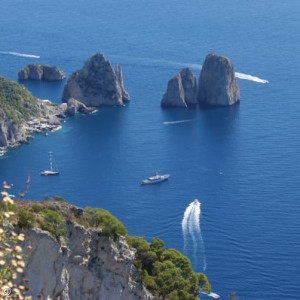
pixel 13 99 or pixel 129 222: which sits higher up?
pixel 13 99

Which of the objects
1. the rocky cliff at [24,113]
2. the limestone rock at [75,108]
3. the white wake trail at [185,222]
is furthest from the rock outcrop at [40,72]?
the white wake trail at [185,222]

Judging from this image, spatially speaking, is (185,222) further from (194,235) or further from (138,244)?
(138,244)

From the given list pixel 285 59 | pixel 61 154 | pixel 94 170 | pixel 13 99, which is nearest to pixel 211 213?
pixel 94 170

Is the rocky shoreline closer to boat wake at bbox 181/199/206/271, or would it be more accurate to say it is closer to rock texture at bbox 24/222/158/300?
boat wake at bbox 181/199/206/271

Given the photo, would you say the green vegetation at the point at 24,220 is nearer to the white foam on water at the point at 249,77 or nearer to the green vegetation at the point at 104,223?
the green vegetation at the point at 104,223

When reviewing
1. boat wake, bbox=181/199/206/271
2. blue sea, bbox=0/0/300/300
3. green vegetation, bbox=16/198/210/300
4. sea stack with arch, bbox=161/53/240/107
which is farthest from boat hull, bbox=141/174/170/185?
green vegetation, bbox=16/198/210/300

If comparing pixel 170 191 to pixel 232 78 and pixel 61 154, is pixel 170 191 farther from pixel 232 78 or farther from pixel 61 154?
pixel 232 78
